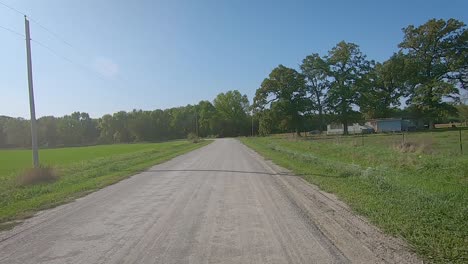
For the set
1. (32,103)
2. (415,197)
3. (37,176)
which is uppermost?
(32,103)

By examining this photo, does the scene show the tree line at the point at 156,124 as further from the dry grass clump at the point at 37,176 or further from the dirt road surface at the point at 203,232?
the dirt road surface at the point at 203,232

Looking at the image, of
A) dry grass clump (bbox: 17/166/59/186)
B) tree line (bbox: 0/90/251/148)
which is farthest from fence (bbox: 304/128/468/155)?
tree line (bbox: 0/90/251/148)

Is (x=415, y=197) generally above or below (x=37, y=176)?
below

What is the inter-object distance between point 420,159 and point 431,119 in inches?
2438

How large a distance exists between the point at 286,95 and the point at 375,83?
17.4 meters

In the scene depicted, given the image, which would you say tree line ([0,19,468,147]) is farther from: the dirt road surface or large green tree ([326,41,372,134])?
the dirt road surface

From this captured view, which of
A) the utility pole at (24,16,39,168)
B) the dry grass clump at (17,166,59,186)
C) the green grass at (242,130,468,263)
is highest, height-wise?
the utility pole at (24,16,39,168)

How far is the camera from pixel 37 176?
17281mm

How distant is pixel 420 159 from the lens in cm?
1587

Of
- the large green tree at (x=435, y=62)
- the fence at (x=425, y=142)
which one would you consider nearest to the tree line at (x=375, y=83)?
the large green tree at (x=435, y=62)

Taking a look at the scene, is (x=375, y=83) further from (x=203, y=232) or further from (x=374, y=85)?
(x=203, y=232)

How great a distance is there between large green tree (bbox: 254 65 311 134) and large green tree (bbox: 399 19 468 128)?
19.8 meters

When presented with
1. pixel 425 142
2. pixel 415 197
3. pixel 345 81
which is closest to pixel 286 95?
pixel 345 81

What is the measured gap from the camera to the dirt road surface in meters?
5.38
